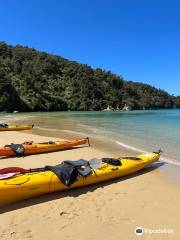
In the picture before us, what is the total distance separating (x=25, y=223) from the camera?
5.26 m

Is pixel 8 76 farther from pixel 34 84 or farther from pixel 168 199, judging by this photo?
pixel 168 199

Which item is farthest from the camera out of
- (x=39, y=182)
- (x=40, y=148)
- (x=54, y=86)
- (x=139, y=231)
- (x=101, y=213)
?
(x=54, y=86)

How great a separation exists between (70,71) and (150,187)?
372 feet

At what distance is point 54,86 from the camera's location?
347 ft

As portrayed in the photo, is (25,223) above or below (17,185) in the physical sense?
below

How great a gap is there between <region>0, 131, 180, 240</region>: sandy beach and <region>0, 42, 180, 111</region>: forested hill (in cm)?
7165

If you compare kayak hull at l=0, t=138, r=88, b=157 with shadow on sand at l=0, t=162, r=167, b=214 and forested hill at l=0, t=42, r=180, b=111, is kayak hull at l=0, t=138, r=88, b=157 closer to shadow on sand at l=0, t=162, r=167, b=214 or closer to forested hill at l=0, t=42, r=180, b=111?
shadow on sand at l=0, t=162, r=167, b=214

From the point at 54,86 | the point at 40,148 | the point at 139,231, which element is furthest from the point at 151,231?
the point at 54,86

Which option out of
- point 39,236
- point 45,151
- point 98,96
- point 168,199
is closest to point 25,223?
point 39,236

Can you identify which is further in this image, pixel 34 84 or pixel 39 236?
pixel 34 84

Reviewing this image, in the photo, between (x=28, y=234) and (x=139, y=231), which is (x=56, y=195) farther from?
(x=139, y=231)

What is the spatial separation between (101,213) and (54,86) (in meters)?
102

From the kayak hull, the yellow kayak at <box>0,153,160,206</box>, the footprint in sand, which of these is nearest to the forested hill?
the kayak hull

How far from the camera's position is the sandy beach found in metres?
4.89
